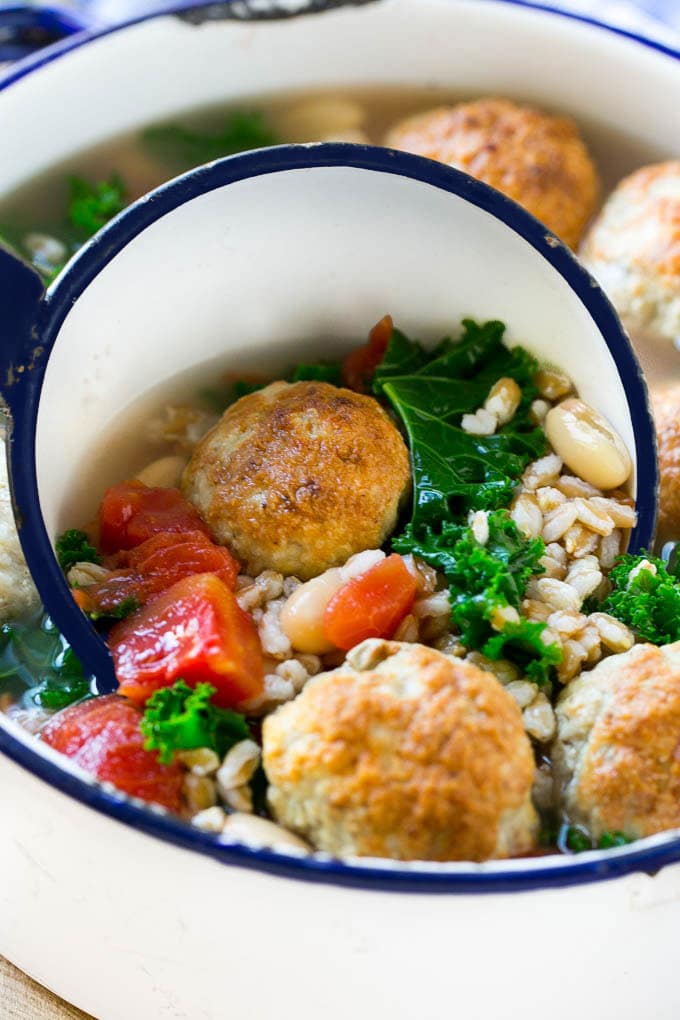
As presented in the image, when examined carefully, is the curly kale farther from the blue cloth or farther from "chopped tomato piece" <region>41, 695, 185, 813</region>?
the blue cloth

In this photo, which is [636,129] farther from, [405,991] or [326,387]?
[405,991]

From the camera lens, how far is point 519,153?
2750 mm

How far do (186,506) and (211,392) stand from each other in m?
0.42

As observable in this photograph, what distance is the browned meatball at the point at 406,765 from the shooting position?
4.72 ft

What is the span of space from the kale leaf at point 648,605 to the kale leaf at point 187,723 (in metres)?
0.64

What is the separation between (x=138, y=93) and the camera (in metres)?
2.93

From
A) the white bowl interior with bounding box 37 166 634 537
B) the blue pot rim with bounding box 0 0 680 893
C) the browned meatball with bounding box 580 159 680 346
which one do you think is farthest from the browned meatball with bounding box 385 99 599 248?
the blue pot rim with bounding box 0 0 680 893

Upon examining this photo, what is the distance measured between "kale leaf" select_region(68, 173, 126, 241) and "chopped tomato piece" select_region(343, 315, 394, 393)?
883mm

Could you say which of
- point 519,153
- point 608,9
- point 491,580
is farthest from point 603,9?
point 491,580

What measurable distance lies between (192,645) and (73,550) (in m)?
0.37

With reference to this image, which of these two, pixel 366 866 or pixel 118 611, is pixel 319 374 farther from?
pixel 366 866

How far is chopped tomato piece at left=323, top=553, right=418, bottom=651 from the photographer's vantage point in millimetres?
1800

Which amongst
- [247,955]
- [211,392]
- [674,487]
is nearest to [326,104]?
[211,392]

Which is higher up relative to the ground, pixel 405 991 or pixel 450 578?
pixel 450 578
